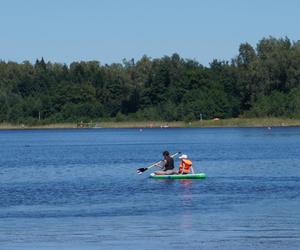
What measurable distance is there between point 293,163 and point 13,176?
17740 millimetres

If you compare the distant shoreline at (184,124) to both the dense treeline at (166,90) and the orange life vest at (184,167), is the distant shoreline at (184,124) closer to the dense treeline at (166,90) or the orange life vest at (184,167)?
the dense treeline at (166,90)

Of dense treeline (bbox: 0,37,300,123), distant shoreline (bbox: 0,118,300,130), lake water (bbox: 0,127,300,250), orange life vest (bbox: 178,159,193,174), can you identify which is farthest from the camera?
distant shoreline (bbox: 0,118,300,130)

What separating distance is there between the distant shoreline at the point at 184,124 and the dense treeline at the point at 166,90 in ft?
5.04

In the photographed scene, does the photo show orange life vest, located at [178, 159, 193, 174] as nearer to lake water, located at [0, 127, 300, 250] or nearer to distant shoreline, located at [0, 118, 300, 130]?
lake water, located at [0, 127, 300, 250]

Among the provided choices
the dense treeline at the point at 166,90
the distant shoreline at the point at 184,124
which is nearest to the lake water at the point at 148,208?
the dense treeline at the point at 166,90

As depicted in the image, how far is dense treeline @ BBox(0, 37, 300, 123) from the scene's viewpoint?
154250mm

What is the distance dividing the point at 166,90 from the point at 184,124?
21.2ft

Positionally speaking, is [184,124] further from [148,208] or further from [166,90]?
[148,208]

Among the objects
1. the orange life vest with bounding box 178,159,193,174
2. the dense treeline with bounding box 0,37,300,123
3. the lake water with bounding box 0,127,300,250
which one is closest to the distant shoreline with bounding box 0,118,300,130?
the dense treeline with bounding box 0,37,300,123

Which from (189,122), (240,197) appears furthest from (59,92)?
(240,197)

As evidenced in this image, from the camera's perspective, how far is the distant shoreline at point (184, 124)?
158m

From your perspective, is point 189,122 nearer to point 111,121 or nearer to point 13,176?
point 111,121

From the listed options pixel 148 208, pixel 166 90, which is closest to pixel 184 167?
pixel 148 208

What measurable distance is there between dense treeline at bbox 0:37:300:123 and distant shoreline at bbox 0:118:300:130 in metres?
1.54
